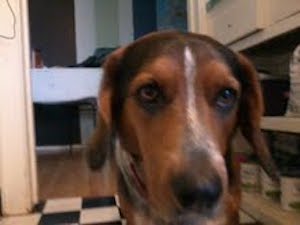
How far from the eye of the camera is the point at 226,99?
37.0 inches

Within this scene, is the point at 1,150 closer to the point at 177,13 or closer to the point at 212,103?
the point at 212,103

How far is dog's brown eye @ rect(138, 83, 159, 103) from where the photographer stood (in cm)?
92

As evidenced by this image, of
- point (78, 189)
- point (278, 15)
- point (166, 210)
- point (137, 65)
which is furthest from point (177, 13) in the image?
point (166, 210)

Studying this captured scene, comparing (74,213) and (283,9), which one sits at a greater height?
(283,9)

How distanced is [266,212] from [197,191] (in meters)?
0.84

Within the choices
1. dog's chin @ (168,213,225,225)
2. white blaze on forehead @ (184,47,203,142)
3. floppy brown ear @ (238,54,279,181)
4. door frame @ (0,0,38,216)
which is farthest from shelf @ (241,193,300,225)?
door frame @ (0,0,38,216)

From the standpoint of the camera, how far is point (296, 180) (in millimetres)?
1450

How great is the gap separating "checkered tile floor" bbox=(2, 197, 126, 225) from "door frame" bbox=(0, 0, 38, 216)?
8 centimetres

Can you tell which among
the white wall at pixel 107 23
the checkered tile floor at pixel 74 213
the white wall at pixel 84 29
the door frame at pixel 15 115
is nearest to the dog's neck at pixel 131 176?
the checkered tile floor at pixel 74 213

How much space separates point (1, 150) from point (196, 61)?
4.31 ft

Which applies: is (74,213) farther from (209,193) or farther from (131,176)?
(209,193)

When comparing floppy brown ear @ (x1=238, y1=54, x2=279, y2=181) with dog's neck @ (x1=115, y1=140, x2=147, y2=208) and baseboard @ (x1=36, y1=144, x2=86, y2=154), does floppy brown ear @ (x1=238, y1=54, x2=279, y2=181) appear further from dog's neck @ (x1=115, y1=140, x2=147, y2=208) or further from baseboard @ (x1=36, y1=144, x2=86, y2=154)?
baseboard @ (x1=36, y1=144, x2=86, y2=154)

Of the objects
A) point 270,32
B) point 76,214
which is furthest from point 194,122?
point 76,214

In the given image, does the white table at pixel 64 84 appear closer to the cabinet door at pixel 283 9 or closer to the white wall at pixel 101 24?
the white wall at pixel 101 24
